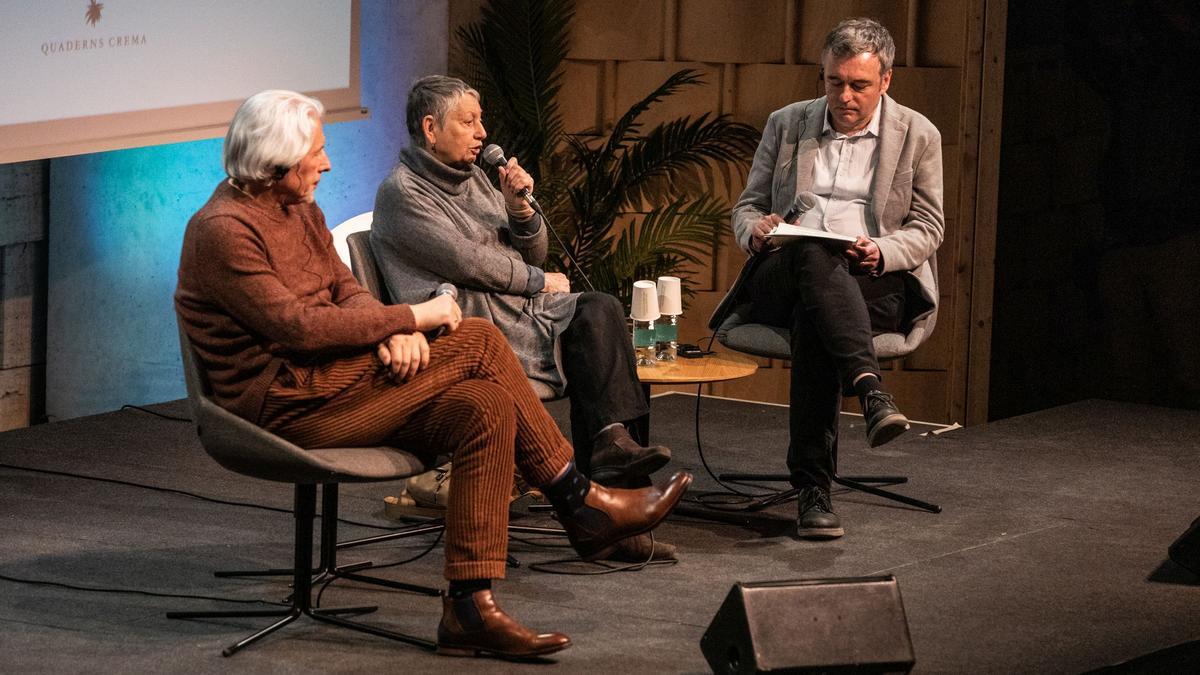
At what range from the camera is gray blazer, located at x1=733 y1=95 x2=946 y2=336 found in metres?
4.05

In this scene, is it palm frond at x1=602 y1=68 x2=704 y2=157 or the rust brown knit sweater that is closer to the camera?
the rust brown knit sweater

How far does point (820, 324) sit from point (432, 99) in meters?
1.09

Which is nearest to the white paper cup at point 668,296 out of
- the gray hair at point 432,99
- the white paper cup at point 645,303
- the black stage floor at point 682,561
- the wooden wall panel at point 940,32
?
the white paper cup at point 645,303

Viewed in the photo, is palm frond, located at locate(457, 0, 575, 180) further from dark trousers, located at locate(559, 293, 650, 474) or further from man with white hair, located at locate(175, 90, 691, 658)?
man with white hair, located at locate(175, 90, 691, 658)

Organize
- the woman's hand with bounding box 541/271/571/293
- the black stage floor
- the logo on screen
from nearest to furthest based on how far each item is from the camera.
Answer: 1. the black stage floor
2. the woman's hand with bounding box 541/271/571/293
3. the logo on screen

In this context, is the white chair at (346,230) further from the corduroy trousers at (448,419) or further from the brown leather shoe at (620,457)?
the corduroy trousers at (448,419)

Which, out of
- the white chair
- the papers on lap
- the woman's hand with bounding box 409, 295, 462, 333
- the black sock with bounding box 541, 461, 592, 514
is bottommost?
the black sock with bounding box 541, 461, 592, 514

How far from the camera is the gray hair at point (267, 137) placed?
2.85 metres

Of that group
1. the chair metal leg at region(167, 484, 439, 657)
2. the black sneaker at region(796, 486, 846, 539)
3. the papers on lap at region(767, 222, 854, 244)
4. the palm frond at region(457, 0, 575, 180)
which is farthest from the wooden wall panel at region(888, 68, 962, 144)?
the chair metal leg at region(167, 484, 439, 657)

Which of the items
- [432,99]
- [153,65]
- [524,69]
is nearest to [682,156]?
[524,69]

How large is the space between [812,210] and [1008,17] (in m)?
2.24

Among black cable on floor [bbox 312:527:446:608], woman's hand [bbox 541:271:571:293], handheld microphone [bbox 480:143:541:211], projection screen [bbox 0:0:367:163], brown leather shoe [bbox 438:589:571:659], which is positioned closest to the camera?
brown leather shoe [bbox 438:589:571:659]

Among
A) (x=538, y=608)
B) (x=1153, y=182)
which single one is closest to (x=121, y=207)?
(x=538, y=608)

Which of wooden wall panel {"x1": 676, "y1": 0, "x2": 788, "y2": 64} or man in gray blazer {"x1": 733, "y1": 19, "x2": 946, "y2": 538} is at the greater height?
wooden wall panel {"x1": 676, "y1": 0, "x2": 788, "y2": 64}
